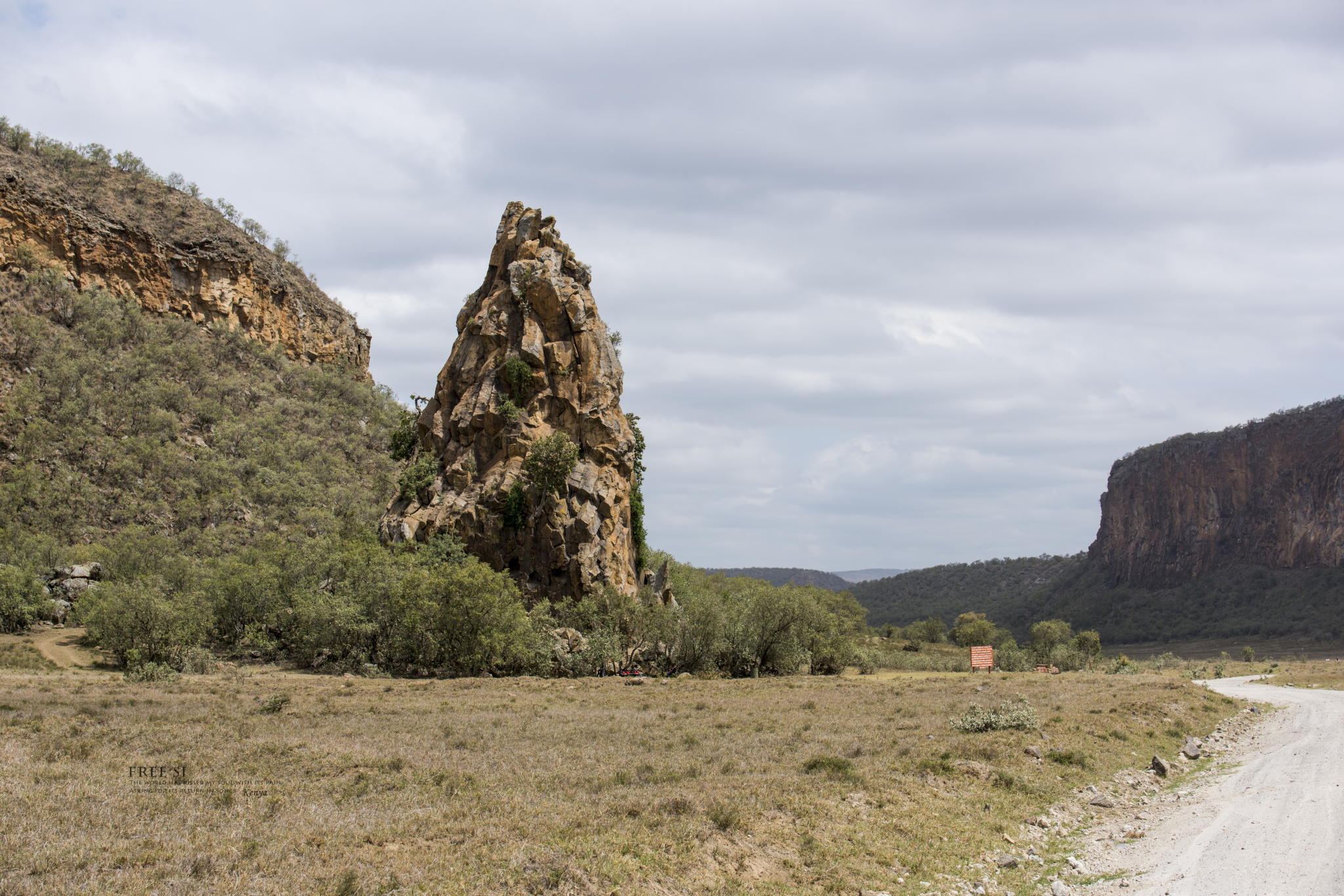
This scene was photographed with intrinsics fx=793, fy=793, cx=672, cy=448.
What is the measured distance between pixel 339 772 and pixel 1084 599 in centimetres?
19653

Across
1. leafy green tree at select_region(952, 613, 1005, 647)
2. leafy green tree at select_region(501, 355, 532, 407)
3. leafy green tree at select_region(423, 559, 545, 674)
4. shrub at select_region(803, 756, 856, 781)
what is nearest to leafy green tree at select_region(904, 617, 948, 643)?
leafy green tree at select_region(952, 613, 1005, 647)

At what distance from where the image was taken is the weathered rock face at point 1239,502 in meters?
155

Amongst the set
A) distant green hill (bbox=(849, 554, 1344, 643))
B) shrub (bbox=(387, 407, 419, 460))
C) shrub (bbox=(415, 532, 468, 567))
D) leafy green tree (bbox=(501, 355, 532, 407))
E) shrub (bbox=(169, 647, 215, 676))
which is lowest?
distant green hill (bbox=(849, 554, 1344, 643))

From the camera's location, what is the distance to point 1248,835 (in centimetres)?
1288

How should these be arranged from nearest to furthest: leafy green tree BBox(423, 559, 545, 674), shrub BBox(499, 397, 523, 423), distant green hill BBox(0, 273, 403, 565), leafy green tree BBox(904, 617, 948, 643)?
leafy green tree BBox(423, 559, 545, 674), shrub BBox(499, 397, 523, 423), distant green hill BBox(0, 273, 403, 565), leafy green tree BBox(904, 617, 948, 643)

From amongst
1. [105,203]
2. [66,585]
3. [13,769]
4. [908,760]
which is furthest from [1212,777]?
[105,203]

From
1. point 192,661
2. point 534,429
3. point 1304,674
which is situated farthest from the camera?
point 534,429

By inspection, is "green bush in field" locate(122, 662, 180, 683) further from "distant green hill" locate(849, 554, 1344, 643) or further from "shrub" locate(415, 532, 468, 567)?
"distant green hill" locate(849, 554, 1344, 643)

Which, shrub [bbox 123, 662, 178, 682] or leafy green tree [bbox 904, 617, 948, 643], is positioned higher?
shrub [bbox 123, 662, 178, 682]

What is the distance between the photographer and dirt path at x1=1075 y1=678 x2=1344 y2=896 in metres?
10.6

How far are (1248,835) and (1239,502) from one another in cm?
19626

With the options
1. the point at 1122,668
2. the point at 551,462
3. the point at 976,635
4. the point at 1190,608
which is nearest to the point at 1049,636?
the point at 976,635

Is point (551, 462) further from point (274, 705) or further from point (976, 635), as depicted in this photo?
point (976, 635)

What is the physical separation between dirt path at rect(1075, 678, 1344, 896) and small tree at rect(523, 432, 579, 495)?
39267 millimetres
